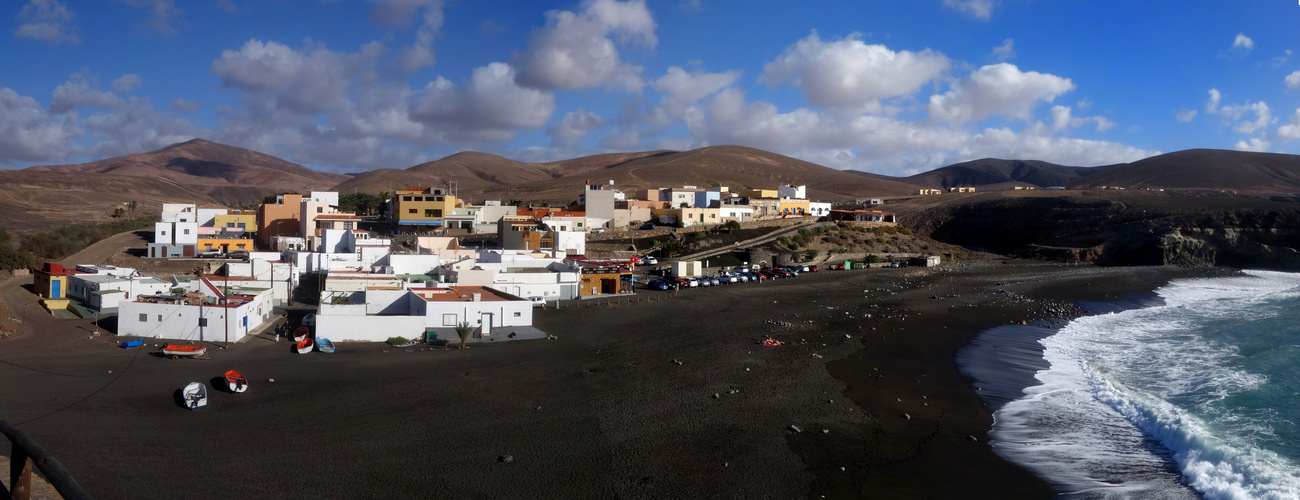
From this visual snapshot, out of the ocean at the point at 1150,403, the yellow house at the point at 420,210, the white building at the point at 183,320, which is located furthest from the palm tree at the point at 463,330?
the yellow house at the point at 420,210

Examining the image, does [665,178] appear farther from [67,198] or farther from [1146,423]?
[1146,423]

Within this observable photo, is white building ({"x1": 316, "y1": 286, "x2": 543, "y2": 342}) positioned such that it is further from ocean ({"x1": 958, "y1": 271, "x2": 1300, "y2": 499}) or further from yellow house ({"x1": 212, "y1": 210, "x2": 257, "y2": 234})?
yellow house ({"x1": 212, "y1": 210, "x2": 257, "y2": 234})

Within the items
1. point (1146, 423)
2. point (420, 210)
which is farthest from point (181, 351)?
point (420, 210)

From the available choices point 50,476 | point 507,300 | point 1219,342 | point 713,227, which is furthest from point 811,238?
point 50,476

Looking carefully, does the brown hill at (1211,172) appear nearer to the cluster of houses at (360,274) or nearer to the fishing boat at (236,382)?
the cluster of houses at (360,274)

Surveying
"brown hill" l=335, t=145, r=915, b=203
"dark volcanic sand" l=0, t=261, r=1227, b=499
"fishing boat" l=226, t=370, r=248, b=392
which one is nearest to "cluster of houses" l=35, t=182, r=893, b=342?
"dark volcanic sand" l=0, t=261, r=1227, b=499

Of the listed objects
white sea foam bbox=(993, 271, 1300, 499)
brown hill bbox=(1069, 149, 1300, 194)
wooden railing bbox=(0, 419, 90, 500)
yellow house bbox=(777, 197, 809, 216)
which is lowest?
white sea foam bbox=(993, 271, 1300, 499)
